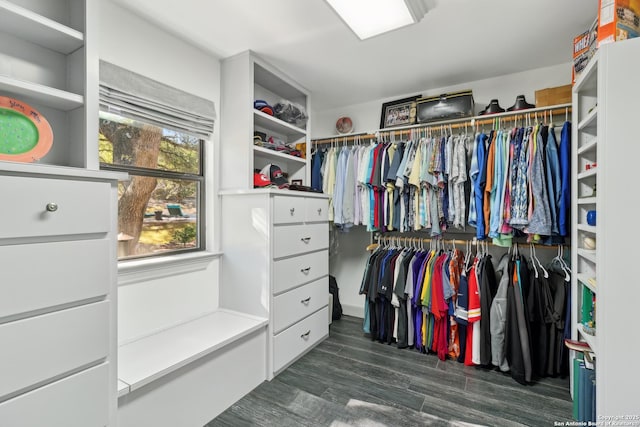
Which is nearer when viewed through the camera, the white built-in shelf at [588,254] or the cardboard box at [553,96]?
the white built-in shelf at [588,254]

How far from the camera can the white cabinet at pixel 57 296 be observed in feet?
3.19

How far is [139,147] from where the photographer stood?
1.94 metres

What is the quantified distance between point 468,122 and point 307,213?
1.57 m

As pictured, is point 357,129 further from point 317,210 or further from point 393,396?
point 393,396

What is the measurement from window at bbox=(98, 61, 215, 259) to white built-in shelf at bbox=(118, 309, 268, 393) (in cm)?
53

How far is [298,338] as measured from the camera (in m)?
2.36

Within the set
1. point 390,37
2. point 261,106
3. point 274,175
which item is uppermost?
point 390,37

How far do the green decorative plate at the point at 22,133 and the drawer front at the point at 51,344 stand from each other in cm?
65

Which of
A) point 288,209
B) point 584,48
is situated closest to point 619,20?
point 584,48

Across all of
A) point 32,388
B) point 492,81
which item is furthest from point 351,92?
point 32,388

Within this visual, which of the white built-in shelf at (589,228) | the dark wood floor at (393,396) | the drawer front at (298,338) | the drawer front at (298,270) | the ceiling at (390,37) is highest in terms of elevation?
the ceiling at (390,37)


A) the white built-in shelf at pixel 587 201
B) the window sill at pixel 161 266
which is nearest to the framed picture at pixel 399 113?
the white built-in shelf at pixel 587 201

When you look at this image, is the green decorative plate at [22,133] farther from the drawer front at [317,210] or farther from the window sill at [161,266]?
the drawer front at [317,210]

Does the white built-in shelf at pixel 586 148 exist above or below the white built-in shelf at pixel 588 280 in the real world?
above
